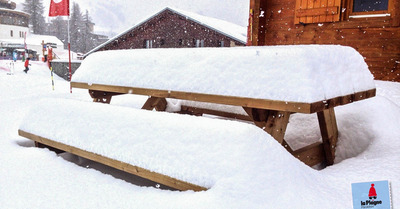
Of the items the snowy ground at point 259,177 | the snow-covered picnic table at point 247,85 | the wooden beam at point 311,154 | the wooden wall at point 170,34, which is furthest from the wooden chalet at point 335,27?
the wooden wall at point 170,34

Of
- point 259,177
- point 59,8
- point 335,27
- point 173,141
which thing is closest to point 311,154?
point 259,177

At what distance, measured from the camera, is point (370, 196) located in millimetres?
1451

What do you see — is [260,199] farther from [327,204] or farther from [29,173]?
[29,173]

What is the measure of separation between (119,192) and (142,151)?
0.36 meters

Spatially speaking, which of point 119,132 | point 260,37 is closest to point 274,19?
point 260,37

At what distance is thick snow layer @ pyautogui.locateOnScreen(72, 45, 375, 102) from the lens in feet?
6.94

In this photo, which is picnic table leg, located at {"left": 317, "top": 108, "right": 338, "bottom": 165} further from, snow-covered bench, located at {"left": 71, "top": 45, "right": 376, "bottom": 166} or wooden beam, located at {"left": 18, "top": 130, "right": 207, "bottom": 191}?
wooden beam, located at {"left": 18, "top": 130, "right": 207, "bottom": 191}

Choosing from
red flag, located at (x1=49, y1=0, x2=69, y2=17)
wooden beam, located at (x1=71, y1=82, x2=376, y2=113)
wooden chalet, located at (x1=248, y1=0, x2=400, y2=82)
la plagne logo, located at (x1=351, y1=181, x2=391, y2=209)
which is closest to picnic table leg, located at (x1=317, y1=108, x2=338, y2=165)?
wooden beam, located at (x1=71, y1=82, x2=376, y2=113)

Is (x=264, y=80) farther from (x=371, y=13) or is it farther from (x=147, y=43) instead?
(x=147, y=43)

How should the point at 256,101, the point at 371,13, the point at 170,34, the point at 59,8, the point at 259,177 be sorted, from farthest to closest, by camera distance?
1. the point at 170,34
2. the point at 59,8
3. the point at 371,13
4. the point at 256,101
5. the point at 259,177

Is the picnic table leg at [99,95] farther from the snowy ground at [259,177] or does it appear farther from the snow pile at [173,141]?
the snow pile at [173,141]

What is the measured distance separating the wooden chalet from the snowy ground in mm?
1959

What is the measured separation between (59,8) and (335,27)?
398 inches

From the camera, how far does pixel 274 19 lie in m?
6.55
